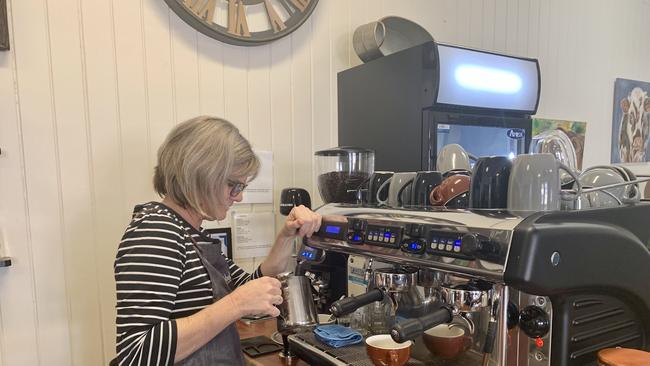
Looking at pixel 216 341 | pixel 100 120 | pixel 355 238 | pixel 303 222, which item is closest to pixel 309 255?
pixel 303 222

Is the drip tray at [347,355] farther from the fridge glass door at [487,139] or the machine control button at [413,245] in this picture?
the fridge glass door at [487,139]

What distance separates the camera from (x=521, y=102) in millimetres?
1603

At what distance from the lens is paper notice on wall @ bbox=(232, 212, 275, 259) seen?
151 cm

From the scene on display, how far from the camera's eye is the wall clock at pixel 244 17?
4.52 feet

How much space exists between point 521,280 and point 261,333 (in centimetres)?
75

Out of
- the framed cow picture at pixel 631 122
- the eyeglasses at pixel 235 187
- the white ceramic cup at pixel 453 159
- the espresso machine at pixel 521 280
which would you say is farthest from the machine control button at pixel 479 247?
the framed cow picture at pixel 631 122

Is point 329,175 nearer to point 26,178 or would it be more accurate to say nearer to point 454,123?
point 454,123

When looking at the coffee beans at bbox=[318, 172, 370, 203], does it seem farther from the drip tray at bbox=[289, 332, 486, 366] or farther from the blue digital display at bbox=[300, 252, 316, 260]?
the drip tray at bbox=[289, 332, 486, 366]

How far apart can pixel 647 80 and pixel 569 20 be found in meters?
0.92

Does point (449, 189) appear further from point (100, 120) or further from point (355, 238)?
point (100, 120)

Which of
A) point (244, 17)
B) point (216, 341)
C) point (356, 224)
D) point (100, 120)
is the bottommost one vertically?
point (216, 341)

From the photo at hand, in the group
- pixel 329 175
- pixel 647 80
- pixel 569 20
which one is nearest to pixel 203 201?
pixel 329 175

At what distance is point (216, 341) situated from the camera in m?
0.90

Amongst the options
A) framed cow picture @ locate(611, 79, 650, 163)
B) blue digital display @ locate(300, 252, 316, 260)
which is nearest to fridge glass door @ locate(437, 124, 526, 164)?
blue digital display @ locate(300, 252, 316, 260)
